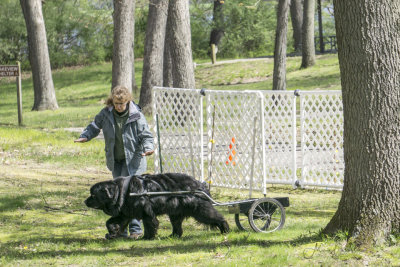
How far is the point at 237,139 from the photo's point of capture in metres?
10.1

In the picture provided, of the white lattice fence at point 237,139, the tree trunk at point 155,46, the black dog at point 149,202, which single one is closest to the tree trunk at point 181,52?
the tree trunk at point 155,46

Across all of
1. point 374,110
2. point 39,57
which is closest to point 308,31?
point 39,57

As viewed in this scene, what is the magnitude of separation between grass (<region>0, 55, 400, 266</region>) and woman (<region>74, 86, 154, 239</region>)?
75 centimetres

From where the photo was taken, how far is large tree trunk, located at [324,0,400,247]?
5801 millimetres

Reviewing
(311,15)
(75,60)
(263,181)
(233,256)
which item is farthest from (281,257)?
(75,60)

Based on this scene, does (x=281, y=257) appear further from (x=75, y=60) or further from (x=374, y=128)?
(x=75, y=60)

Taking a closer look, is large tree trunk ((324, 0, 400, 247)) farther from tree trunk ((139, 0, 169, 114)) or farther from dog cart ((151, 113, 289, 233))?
tree trunk ((139, 0, 169, 114))

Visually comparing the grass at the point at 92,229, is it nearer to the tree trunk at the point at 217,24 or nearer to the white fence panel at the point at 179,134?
the white fence panel at the point at 179,134

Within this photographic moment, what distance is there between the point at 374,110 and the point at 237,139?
4355 millimetres

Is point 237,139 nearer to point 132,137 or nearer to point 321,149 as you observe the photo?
point 321,149

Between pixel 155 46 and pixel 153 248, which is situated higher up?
pixel 155 46

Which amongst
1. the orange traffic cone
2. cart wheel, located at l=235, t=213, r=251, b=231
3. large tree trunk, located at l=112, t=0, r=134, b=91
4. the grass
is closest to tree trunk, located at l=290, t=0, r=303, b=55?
large tree trunk, located at l=112, t=0, r=134, b=91

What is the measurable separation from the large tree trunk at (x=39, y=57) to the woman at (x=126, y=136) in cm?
1759

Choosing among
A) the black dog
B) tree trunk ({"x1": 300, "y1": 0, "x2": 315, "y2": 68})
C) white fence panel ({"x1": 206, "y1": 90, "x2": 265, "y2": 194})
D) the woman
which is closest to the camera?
the black dog
